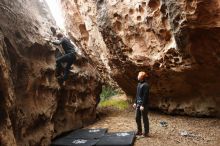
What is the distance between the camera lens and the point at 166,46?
39.5 ft

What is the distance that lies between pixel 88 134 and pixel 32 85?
8.62ft

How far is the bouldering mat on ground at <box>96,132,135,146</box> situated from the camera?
30.8 ft

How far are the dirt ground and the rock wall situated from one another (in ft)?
4.58

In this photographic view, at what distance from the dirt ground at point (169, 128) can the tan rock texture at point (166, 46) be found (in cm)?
73

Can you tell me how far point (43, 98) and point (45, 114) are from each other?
1.72 ft

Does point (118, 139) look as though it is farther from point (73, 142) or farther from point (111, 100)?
point (111, 100)

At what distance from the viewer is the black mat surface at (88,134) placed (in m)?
Result: 10.6

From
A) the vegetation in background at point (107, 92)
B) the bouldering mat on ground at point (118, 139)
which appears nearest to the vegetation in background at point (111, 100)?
the vegetation in background at point (107, 92)

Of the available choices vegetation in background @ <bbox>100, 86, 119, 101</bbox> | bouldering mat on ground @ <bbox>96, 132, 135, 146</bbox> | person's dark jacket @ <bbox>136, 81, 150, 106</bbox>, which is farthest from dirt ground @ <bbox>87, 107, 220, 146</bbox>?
vegetation in background @ <bbox>100, 86, 119, 101</bbox>

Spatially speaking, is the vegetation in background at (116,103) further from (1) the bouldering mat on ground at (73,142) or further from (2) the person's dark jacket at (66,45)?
(1) the bouldering mat on ground at (73,142)

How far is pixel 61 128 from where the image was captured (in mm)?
11312

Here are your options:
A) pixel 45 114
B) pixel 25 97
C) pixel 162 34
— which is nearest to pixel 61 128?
pixel 45 114

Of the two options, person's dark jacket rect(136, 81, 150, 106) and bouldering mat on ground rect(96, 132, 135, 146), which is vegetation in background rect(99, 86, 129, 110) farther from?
person's dark jacket rect(136, 81, 150, 106)

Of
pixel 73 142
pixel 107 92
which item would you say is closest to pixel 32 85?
pixel 73 142
